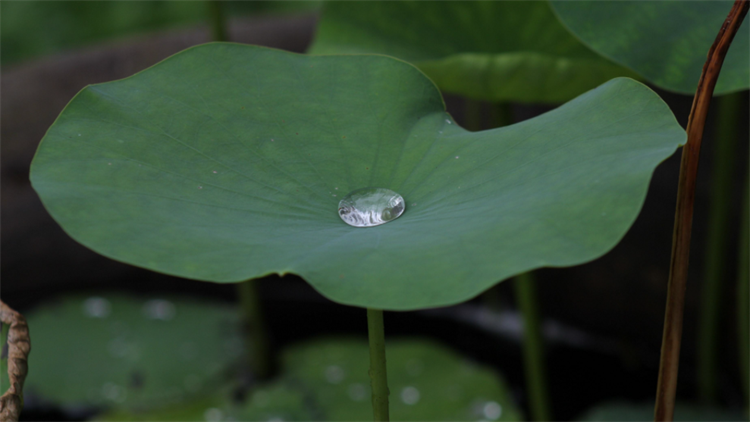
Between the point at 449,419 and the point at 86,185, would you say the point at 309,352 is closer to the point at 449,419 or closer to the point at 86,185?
the point at 449,419

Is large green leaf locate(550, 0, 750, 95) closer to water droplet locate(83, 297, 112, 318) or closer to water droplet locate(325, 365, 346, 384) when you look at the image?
water droplet locate(325, 365, 346, 384)

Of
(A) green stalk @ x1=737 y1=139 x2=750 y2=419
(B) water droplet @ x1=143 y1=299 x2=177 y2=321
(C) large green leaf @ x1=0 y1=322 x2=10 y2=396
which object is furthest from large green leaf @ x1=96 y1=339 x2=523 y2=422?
(C) large green leaf @ x1=0 y1=322 x2=10 y2=396

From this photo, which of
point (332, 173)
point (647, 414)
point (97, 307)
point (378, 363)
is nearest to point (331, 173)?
point (332, 173)

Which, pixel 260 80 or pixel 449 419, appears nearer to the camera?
pixel 260 80

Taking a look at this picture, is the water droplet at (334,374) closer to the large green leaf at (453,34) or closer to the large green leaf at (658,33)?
the large green leaf at (453,34)

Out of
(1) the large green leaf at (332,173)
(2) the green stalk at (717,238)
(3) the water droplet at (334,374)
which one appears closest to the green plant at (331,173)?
(1) the large green leaf at (332,173)

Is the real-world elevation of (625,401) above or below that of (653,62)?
below

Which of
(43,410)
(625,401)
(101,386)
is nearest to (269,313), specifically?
(101,386)

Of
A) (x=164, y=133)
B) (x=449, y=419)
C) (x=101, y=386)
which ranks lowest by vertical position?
(x=449, y=419)
